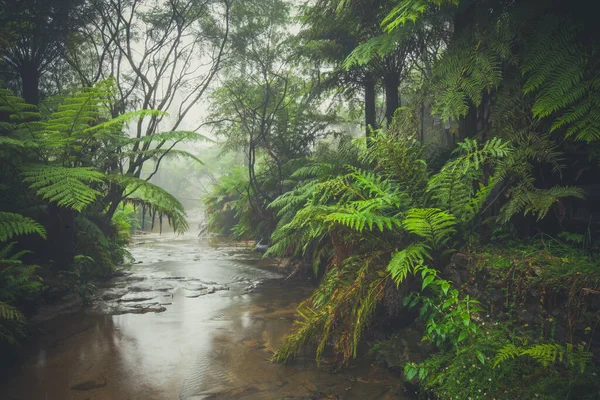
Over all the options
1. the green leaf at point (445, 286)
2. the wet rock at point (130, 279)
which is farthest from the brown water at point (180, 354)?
the green leaf at point (445, 286)

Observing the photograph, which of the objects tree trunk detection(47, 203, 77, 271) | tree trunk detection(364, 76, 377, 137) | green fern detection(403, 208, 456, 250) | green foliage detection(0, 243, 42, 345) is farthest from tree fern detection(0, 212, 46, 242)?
tree trunk detection(364, 76, 377, 137)

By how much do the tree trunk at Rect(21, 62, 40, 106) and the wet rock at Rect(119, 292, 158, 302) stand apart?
3841mm

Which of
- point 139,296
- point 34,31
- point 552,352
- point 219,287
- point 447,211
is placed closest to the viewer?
point 552,352

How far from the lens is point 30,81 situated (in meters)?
5.43

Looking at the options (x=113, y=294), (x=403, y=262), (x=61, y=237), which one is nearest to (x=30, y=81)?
(x=61, y=237)

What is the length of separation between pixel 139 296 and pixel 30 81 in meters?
4.33

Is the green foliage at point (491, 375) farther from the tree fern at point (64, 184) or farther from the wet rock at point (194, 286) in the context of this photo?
the wet rock at point (194, 286)

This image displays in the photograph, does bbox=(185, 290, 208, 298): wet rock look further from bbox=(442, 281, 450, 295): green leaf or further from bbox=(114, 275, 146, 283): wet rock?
bbox=(442, 281, 450, 295): green leaf

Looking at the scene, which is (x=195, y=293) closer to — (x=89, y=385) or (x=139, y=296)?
(x=139, y=296)

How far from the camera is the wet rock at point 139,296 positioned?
4.58 m

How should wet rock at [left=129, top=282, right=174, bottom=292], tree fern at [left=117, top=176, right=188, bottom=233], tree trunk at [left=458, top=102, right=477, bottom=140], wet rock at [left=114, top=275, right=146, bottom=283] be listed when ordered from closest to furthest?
1. tree trunk at [left=458, top=102, right=477, bottom=140]
2. tree fern at [left=117, top=176, right=188, bottom=233]
3. wet rock at [left=129, top=282, right=174, bottom=292]
4. wet rock at [left=114, top=275, right=146, bottom=283]

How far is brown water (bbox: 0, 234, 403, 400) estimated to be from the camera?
7.82ft

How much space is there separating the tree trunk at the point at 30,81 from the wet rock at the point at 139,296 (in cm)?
384

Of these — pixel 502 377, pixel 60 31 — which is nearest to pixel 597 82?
pixel 502 377
